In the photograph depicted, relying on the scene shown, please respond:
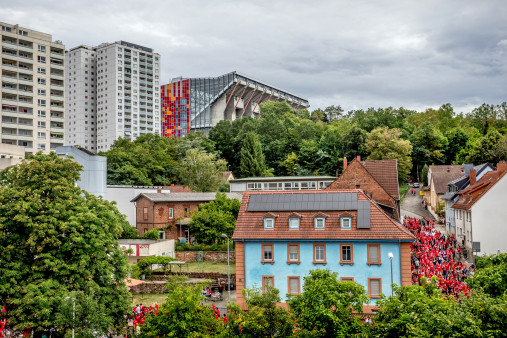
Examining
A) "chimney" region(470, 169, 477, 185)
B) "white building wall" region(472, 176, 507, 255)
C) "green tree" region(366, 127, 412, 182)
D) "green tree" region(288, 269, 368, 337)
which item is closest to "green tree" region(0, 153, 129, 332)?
"green tree" region(288, 269, 368, 337)

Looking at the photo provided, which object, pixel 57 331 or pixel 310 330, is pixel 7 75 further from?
pixel 310 330

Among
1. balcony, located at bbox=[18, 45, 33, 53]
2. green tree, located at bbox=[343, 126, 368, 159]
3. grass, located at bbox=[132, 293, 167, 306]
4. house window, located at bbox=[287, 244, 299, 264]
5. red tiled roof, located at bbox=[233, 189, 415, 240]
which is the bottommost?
grass, located at bbox=[132, 293, 167, 306]

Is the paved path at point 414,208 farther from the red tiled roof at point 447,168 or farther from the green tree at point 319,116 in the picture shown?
the green tree at point 319,116

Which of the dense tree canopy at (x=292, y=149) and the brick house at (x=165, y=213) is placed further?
the dense tree canopy at (x=292, y=149)

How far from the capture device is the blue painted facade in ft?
106

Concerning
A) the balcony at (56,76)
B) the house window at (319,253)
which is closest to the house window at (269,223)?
the house window at (319,253)

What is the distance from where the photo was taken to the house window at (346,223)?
3350 centimetres

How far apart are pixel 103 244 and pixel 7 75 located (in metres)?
72.8

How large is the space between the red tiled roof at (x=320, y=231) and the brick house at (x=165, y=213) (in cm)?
2485

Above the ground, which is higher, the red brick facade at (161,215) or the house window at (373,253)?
the red brick facade at (161,215)

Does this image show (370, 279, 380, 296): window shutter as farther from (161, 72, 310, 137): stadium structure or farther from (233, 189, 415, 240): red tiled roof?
(161, 72, 310, 137): stadium structure

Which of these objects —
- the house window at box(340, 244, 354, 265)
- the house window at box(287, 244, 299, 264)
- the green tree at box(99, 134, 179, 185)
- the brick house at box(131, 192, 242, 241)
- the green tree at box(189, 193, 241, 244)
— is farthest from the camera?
the green tree at box(99, 134, 179, 185)

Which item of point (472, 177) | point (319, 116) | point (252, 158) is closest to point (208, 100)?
point (319, 116)

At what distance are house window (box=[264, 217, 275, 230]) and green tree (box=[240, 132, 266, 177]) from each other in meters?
55.7
